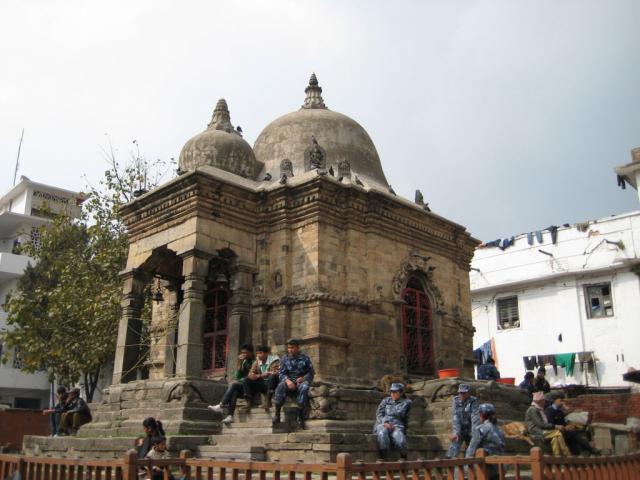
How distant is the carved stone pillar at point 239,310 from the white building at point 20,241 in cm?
1879

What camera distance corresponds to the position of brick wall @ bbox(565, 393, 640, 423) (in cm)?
2047

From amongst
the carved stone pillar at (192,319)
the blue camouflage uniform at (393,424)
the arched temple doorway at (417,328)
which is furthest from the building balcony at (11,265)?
the blue camouflage uniform at (393,424)

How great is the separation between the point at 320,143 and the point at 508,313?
16.1m

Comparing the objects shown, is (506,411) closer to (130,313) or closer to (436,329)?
(436,329)

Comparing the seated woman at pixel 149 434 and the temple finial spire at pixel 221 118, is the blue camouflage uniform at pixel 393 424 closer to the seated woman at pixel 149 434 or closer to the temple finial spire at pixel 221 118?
the seated woman at pixel 149 434

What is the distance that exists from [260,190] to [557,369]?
1760 centimetres

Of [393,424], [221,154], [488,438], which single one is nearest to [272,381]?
[393,424]

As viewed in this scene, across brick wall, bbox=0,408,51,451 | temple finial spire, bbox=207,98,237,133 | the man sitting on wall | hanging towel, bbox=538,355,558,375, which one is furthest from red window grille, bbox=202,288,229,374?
hanging towel, bbox=538,355,558,375

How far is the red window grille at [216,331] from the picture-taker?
14234 millimetres

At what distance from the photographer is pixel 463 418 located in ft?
29.1

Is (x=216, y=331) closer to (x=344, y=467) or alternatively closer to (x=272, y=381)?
(x=272, y=381)

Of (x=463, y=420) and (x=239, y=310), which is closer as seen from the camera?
(x=463, y=420)

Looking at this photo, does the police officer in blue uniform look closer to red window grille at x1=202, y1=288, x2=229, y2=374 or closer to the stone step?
the stone step

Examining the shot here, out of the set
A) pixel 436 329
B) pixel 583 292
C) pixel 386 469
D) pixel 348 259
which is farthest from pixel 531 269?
pixel 386 469
